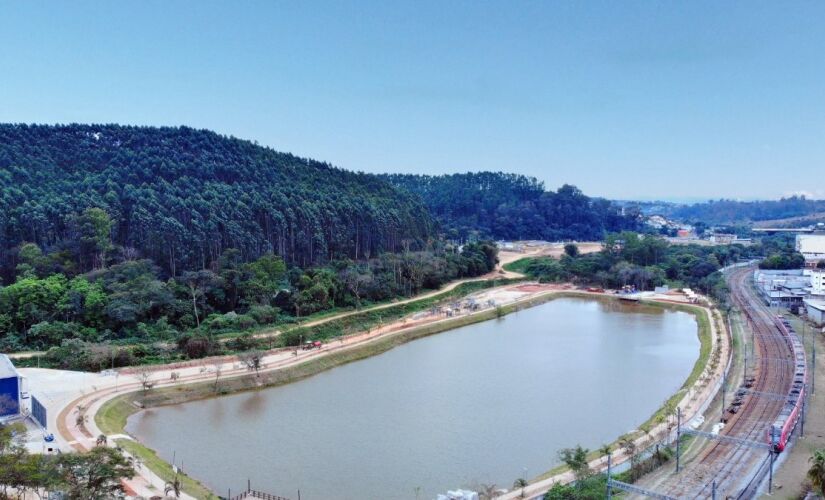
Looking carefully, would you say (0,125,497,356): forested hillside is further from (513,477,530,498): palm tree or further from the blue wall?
(513,477,530,498): palm tree

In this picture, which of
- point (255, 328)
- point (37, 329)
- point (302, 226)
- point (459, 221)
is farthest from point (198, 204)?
point (459, 221)

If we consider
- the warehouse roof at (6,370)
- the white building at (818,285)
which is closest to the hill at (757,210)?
the white building at (818,285)

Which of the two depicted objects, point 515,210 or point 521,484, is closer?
point 521,484

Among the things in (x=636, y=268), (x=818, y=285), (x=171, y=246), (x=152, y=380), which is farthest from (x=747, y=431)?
(x=636, y=268)

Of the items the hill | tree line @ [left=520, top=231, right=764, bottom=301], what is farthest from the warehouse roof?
the hill

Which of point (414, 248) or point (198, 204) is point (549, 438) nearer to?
point (198, 204)

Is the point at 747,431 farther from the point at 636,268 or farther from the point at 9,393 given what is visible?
the point at 636,268
